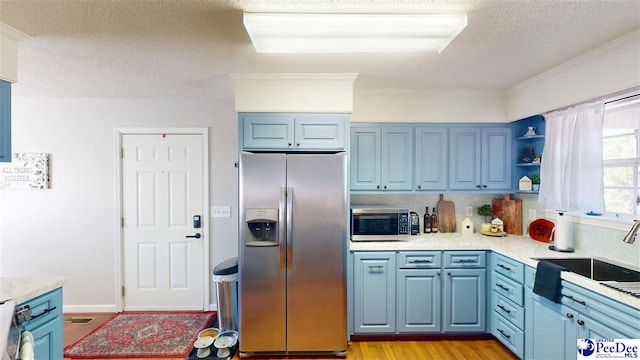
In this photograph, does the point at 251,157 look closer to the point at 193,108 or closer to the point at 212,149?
the point at 212,149

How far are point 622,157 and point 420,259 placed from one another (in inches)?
66.8

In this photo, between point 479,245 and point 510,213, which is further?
point 510,213

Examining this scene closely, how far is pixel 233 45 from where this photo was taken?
75.5 inches

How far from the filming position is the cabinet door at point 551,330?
1801mm

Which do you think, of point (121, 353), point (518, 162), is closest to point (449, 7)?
point (518, 162)

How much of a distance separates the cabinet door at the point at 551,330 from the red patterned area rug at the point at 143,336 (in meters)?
2.79

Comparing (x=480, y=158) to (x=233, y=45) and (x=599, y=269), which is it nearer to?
(x=599, y=269)

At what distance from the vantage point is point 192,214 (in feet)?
10.6

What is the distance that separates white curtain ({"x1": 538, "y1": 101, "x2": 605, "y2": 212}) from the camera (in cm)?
212

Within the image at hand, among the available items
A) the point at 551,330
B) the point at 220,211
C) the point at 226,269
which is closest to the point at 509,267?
the point at 551,330

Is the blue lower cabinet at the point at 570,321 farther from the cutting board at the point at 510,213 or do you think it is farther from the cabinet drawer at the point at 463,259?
the cutting board at the point at 510,213

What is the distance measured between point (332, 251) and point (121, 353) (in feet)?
6.74

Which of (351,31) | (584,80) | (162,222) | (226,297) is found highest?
(351,31)
